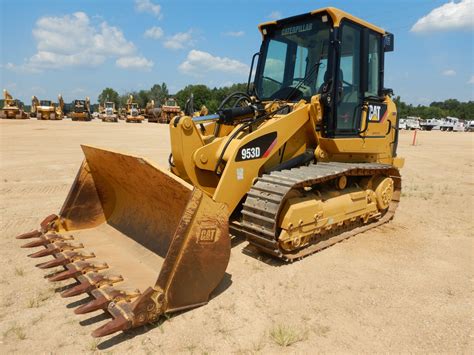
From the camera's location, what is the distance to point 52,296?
376 centimetres

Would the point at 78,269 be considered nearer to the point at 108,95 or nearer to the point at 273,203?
the point at 273,203

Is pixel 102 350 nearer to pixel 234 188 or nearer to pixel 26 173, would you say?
pixel 234 188

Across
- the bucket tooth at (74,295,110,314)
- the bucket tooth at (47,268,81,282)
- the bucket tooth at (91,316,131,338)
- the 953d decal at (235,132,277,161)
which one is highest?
the 953d decal at (235,132,277,161)

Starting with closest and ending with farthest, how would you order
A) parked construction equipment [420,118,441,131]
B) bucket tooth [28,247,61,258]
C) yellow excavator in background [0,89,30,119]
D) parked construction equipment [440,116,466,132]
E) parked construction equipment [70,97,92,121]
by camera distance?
bucket tooth [28,247,61,258] → yellow excavator in background [0,89,30,119] → parked construction equipment [70,97,92,121] → parked construction equipment [420,118,441,131] → parked construction equipment [440,116,466,132]

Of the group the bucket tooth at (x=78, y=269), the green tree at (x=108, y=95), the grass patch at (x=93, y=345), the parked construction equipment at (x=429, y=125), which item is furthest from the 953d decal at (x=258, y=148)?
the green tree at (x=108, y=95)

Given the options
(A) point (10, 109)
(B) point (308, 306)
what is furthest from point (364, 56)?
(A) point (10, 109)

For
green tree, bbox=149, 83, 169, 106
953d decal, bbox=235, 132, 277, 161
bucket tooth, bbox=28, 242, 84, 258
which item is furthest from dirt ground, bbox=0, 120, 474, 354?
green tree, bbox=149, 83, 169, 106

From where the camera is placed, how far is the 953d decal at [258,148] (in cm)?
464

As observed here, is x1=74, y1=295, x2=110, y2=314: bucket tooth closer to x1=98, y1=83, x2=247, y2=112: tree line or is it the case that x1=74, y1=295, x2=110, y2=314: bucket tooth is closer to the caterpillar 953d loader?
the caterpillar 953d loader

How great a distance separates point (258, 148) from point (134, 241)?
192 cm

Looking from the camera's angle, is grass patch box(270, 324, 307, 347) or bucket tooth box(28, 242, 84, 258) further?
bucket tooth box(28, 242, 84, 258)

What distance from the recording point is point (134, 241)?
459 centimetres

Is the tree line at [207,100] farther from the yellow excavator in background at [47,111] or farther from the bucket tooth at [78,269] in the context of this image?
the bucket tooth at [78,269]

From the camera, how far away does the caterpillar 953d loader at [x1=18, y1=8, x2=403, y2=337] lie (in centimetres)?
343
